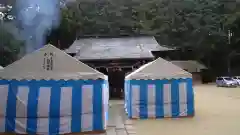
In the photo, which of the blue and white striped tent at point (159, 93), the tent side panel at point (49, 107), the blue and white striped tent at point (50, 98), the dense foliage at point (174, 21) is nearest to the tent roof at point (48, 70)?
the blue and white striped tent at point (50, 98)

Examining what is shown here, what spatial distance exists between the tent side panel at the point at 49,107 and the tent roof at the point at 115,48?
12.2 metres

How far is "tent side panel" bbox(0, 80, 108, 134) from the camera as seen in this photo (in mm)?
Result: 8125

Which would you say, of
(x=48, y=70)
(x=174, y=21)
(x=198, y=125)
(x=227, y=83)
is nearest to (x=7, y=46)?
(x=48, y=70)

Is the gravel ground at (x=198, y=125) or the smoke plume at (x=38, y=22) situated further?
the smoke plume at (x=38, y=22)

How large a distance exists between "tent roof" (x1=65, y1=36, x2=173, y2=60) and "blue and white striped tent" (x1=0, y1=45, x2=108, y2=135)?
11967 millimetres

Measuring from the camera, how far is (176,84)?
11070mm

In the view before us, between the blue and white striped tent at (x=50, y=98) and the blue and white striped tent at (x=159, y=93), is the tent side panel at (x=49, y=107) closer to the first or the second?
the blue and white striped tent at (x=50, y=98)

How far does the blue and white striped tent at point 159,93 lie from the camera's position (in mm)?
11023

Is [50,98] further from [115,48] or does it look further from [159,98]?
[115,48]

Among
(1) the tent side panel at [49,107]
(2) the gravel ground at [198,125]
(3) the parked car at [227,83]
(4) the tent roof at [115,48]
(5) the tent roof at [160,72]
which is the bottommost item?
(2) the gravel ground at [198,125]

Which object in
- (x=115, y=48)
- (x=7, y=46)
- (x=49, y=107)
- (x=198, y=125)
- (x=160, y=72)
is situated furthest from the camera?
(x=7, y=46)

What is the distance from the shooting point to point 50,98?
8.17 m

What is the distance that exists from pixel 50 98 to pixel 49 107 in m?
0.24

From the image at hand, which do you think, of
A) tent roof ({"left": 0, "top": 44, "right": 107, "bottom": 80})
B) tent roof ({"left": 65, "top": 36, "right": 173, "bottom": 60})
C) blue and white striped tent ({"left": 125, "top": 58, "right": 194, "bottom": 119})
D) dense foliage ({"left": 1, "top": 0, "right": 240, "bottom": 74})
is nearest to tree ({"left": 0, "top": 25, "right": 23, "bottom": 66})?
tent roof ({"left": 65, "top": 36, "right": 173, "bottom": 60})
